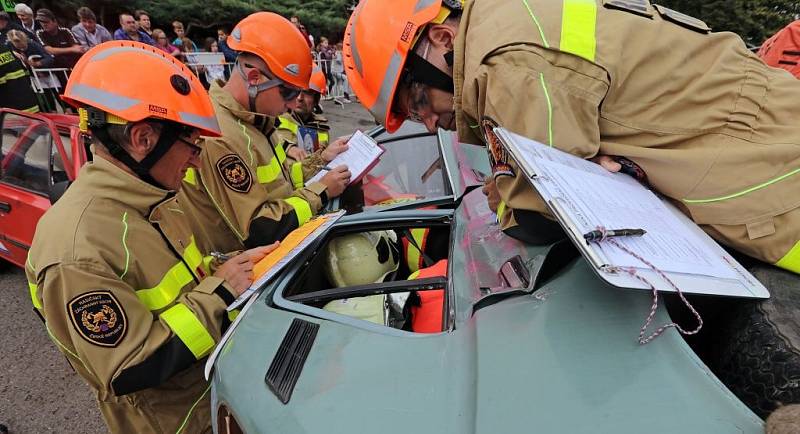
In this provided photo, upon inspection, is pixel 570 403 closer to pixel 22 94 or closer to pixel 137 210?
pixel 137 210

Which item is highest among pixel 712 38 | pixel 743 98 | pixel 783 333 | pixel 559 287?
pixel 712 38

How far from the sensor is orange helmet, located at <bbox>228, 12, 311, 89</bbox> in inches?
95.6

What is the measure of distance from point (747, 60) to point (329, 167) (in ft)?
7.00

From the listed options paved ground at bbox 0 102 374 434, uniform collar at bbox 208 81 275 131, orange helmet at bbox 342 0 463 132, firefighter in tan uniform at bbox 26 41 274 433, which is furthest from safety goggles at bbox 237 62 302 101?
paved ground at bbox 0 102 374 434

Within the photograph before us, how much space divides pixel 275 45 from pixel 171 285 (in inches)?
58.6

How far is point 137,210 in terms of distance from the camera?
152 centimetres

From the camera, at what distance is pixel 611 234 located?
833 millimetres

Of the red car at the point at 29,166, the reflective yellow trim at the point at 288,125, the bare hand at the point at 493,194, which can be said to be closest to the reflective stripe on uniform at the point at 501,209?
the bare hand at the point at 493,194

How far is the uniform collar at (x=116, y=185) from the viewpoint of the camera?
1.45 m

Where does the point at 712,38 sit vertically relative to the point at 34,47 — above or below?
above

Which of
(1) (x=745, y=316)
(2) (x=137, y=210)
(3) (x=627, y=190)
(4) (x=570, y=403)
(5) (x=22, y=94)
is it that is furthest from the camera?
(5) (x=22, y=94)

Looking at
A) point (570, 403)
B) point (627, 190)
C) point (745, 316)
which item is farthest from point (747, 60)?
point (570, 403)

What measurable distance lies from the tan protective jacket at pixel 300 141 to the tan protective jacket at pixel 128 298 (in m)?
1.24

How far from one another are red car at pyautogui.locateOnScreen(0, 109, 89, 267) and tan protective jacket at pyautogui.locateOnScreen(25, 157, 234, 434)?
7.26 ft
